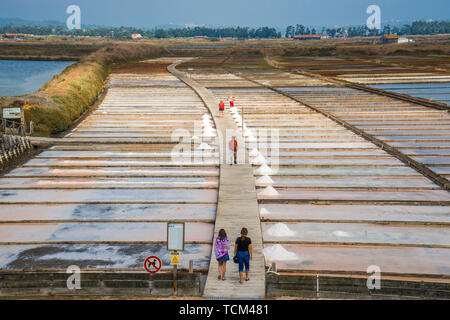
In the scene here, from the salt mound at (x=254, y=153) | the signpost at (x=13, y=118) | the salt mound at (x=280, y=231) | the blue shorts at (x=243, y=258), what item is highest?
the signpost at (x=13, y=118)

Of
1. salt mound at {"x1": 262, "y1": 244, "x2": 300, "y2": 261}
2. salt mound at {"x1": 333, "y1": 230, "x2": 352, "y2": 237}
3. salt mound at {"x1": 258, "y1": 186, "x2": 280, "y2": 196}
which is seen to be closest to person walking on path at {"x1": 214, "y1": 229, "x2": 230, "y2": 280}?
salt mound at {"x1": 262, "y1": 244, "x2": 300, "y2": 261}

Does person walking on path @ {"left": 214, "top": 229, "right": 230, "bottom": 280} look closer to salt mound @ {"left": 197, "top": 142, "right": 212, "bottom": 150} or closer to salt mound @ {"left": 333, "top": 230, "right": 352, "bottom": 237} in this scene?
salt mound @ {"left": 333, "top": 230, "right": 352, "bottom": 237}

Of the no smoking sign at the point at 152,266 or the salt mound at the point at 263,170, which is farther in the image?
the salt mound at the point at 263,170

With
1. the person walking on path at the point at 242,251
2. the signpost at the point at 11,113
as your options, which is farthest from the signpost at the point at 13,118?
the person walking on path at the point at 242,251

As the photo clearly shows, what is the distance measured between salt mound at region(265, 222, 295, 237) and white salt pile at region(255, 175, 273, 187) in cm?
478

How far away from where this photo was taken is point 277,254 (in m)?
14.8

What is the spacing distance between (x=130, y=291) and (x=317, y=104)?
33.9 meters

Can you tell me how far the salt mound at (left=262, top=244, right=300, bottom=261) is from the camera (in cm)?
1473

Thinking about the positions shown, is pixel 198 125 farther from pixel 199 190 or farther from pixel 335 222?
pixel 335 222

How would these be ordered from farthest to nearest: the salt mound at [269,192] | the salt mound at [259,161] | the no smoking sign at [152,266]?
the salt mound at [259,161]
the salt mound at [269,192]
the no smoking sign at [152,266]

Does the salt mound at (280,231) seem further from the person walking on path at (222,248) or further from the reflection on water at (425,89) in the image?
the reflection on water at (425,89)

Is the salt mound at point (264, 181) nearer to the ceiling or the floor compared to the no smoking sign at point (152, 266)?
nearer to the ceiling

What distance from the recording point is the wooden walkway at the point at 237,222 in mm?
12625

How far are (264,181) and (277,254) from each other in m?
7.15
